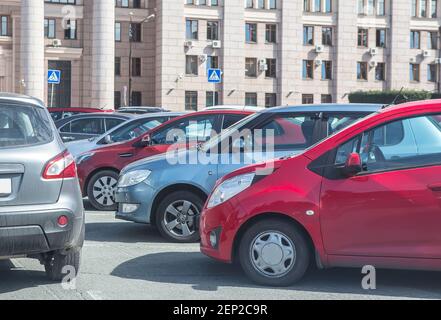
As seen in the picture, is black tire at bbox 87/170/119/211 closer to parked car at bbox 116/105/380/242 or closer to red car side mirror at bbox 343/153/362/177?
parked car at bbox 116/105/380/242

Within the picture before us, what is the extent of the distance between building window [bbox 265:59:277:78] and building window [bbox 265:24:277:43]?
1.83m

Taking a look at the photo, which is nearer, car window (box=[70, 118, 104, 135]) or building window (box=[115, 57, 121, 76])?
car window (box=[70, 118, 104, 135])

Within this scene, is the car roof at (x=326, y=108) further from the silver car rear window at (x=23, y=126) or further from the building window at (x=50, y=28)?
the building window at (x=50, y=28)

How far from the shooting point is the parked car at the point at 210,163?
9.05 meters

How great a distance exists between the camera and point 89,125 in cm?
1891

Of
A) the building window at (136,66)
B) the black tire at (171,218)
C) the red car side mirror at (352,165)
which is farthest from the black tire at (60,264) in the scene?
the building window at (136,66)

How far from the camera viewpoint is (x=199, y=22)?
66.4 m

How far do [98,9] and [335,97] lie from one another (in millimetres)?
23279

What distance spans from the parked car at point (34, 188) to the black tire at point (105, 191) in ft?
18.7

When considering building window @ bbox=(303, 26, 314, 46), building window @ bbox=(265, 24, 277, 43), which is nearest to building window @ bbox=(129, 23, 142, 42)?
building window @ bbox=(265, 24, 277, 43)

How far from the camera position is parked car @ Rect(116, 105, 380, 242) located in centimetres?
905

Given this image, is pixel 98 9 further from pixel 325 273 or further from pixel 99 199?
pixel 325 273

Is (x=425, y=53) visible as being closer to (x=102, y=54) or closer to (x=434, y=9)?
(x=434, y=9)
